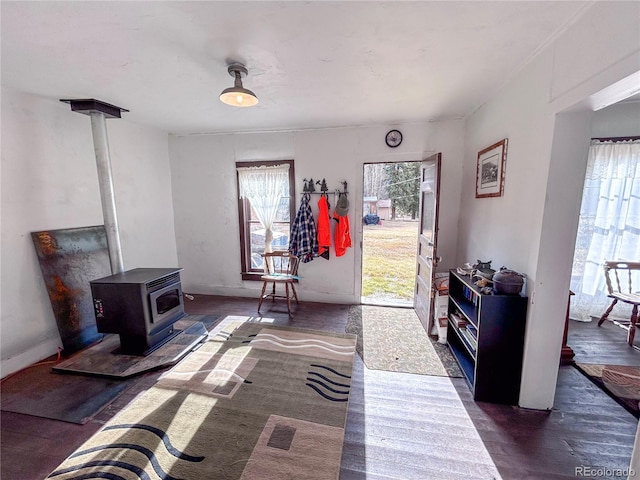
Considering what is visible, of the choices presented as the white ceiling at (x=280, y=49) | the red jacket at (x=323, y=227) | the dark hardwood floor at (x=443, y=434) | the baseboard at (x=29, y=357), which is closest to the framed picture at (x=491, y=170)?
the white ceiling at (x=280, y=49)

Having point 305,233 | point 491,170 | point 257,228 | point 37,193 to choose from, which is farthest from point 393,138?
point 37,193

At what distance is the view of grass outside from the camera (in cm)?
419

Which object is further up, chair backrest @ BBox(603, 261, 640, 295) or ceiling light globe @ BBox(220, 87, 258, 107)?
ceiling light globe @ BBox(220, 87, 258, 107)

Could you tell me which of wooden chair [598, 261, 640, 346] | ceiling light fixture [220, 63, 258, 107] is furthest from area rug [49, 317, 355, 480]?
wooden chair [598, 261, 640, 346]

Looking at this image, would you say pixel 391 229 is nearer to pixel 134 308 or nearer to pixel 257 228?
pixel 257 228

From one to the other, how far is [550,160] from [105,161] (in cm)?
388

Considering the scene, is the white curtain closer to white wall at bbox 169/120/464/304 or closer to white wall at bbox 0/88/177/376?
white wall at bbox 169/120/464/304

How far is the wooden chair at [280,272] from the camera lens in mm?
3420

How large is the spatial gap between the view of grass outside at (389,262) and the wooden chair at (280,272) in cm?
120

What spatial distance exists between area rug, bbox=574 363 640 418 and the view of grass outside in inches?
75.9

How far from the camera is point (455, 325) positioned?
2486 mm

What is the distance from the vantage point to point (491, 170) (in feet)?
7.75

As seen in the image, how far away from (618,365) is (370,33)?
3422 millimetres

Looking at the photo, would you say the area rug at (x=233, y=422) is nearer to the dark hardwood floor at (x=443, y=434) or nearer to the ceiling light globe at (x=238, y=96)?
the dark hardwood floor at (x=443, y=434)
